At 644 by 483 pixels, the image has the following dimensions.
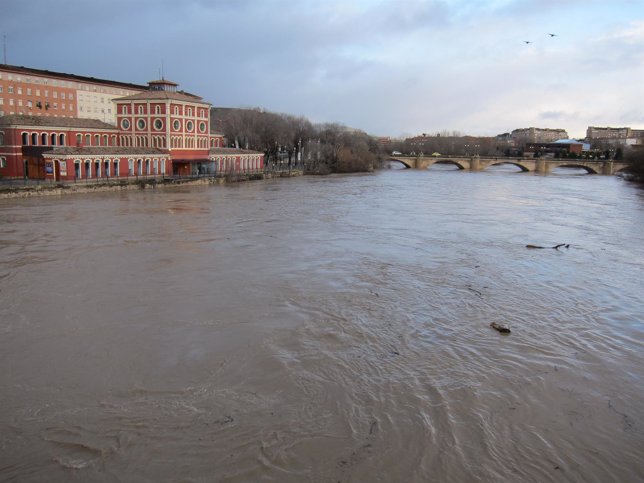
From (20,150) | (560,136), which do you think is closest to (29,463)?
(20,150)

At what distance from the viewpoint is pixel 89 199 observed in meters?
28.6

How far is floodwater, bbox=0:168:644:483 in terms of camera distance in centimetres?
586

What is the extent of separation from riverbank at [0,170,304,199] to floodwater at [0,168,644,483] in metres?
11.3

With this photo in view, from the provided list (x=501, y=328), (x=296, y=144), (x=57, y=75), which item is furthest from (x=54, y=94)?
(x=501, y=328)

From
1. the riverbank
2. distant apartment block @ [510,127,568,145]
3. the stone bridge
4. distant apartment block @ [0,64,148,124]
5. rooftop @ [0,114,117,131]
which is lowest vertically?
the riverbank

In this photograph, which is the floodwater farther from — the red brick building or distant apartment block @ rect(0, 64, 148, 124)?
distant apartment block @ rect(0, 64, 148, 124)

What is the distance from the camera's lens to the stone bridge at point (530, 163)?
232 ft

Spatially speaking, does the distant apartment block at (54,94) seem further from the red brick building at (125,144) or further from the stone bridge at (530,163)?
the stone bridge at (530,163)

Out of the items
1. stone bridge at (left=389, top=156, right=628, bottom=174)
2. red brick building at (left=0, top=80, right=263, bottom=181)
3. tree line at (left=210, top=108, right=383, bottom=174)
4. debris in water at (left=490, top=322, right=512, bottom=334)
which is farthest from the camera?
stone bridge at (left=389, top=156, right=628, bottom=174)

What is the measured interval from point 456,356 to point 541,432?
2200 millimetres

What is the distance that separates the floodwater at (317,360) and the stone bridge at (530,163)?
58673 millimetres

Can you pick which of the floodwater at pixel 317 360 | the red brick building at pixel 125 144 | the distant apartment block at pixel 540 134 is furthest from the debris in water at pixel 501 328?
the distant apartment block at pixel 540 134

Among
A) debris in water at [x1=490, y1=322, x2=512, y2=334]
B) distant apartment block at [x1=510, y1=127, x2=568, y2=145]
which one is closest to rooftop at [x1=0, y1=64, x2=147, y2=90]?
debris in water at [x1=490, y1=322, x2=512, y2=334]

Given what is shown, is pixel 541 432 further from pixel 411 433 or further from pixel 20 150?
pixel 20 150
